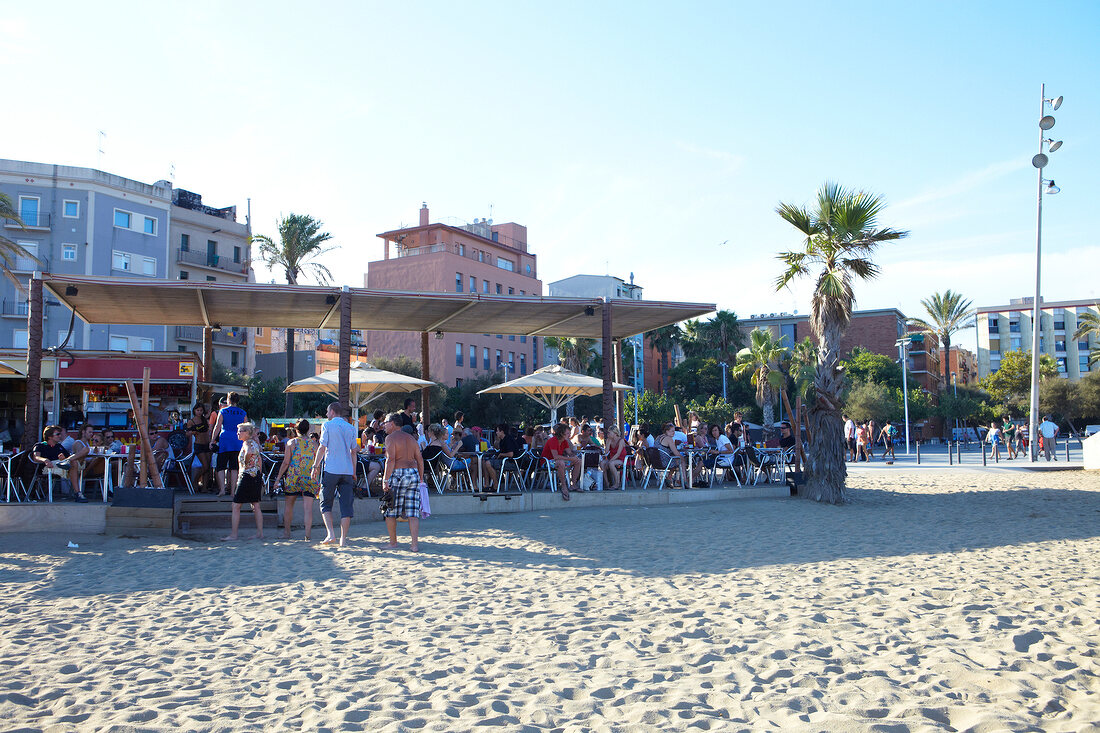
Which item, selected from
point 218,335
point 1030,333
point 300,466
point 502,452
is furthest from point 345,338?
point 1030,333

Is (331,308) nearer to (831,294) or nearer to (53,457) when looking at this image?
(53,457)

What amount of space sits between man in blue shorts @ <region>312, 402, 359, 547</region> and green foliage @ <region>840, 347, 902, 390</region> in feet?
182

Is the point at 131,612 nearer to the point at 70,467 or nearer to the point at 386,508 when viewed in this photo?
the point at 386,508

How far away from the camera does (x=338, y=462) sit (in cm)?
893

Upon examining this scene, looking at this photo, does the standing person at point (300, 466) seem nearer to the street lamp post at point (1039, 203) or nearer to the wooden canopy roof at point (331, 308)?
the wooden canopy roof at point (331, 308)

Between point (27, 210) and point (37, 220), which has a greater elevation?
point (27, 210)

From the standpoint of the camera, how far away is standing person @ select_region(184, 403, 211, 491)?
11344 mm

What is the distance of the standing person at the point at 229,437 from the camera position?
10.3 m

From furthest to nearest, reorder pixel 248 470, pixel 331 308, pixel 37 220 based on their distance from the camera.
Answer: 1. pixel 37 220
2. pixel 331 308
3. pixel 248 470

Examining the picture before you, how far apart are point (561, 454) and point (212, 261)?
3740 centimetres

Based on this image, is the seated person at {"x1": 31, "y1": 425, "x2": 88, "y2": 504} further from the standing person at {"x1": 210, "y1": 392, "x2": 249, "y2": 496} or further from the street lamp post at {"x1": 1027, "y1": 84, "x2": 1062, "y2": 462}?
the street lamp post at {"x1": 1027, "y1": 84, "x2": 1062, "y2": 462}

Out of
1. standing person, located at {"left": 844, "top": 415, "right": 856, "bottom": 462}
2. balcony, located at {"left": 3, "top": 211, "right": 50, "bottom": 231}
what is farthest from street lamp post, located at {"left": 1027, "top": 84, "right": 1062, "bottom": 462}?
balcony, located at {"left": 3, "top": 211, "right": 50, "bottom": 231}

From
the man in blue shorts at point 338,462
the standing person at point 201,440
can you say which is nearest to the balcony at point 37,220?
the standing person at point 201,440

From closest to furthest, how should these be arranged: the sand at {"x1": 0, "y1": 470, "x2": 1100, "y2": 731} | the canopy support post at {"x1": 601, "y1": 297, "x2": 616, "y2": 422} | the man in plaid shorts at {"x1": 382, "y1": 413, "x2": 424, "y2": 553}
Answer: the sand at {"x1": 0, "y1": 470, "x2": 1100, "y2": 731}, the man in plaid shorts at {"x1": 382, "y1": 413, "x2": 424, "y2": 553}, the canopy support post at {"x1": 601, "y1": 297, "x2": 616, "y2": 422}
